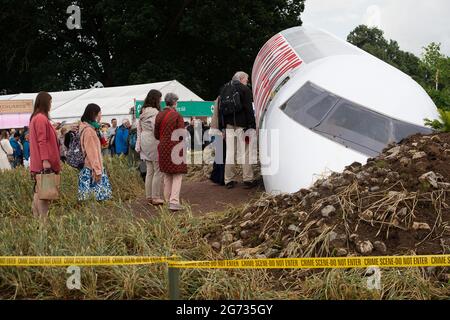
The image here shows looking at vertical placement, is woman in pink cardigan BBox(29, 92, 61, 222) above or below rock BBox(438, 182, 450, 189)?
above

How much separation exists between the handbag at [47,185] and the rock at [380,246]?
4.59 metres

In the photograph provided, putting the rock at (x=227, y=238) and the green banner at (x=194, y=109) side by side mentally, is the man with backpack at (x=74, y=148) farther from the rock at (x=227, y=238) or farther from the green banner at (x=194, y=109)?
the green banner at (x=194, y=109)

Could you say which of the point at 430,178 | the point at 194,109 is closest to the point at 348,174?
the point at 430,178

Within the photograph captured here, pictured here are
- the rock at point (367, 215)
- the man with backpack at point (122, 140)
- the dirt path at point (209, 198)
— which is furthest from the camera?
the man with backpack at point (122, 140)

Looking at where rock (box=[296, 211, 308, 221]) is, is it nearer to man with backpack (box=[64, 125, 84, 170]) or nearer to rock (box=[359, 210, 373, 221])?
rock (box=[359, 210, 373, 221])

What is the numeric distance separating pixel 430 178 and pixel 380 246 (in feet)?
3.54

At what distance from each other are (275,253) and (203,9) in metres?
31.8

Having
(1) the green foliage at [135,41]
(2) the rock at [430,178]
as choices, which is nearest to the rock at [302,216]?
(2) the rock at [430,178]

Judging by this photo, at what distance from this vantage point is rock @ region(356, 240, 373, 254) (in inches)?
219

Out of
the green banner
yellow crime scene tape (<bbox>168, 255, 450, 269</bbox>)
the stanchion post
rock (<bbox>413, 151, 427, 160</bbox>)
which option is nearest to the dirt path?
rock (<bbox>413, 151, 427, 160</bbox>)

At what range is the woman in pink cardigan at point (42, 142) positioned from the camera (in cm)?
824

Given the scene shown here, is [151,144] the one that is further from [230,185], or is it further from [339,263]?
[339,263]

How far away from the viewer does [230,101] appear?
1093 cm

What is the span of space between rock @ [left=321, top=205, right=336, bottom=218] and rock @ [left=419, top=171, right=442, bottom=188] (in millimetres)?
940
